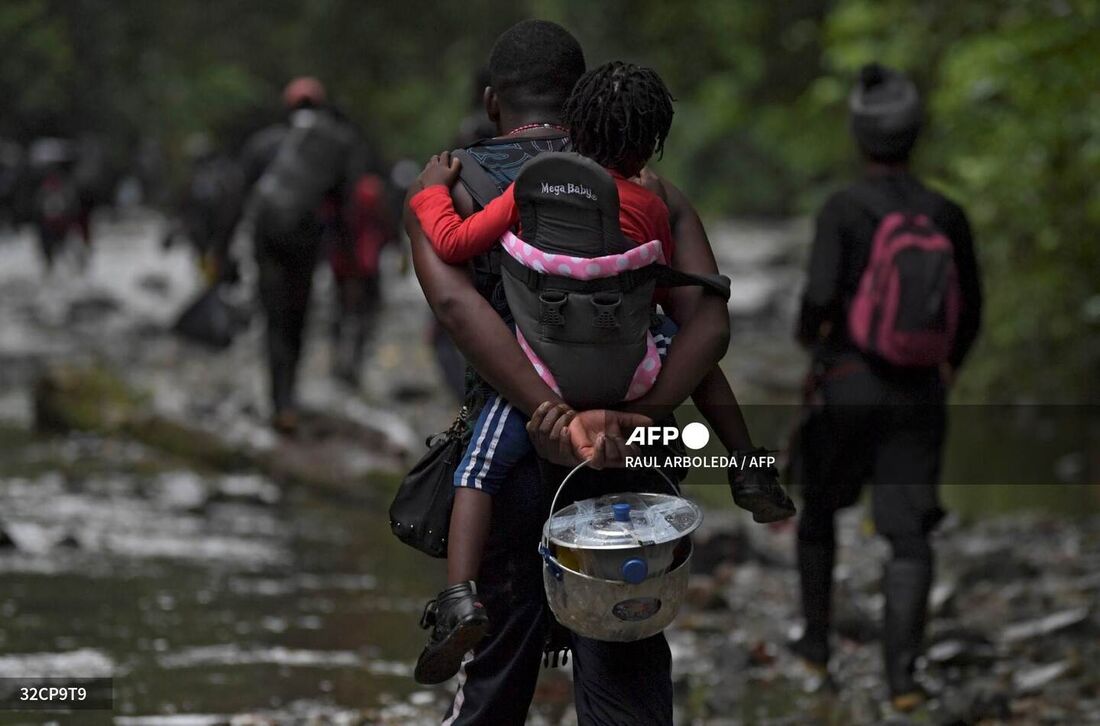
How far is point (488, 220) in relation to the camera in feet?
12.6

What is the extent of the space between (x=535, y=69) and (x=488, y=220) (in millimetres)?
472

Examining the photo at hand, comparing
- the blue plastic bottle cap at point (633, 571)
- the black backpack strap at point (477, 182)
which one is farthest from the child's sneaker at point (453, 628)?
the black backpack strap at point (477, 182)

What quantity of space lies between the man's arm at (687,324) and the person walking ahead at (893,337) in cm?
215

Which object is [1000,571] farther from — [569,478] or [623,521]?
[623,521]

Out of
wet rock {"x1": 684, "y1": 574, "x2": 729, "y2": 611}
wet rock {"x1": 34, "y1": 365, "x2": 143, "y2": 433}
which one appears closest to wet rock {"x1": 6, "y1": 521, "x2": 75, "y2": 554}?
wet rock {"x1": 684, "y1": 574, "x2": 729, "y2": 611}

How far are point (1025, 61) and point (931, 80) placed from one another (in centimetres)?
617

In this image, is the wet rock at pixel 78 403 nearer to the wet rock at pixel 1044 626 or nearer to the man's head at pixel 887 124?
the wet rock at pixel 1044 626

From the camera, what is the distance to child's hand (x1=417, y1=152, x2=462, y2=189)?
401cm

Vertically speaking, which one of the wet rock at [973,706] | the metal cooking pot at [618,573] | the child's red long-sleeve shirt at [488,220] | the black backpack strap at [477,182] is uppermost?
the black backpack strap at [477,182]

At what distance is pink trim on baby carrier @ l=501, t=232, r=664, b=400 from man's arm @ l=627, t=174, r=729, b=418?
0.03 meters

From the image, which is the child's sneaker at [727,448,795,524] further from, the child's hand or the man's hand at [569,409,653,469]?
the child's hand

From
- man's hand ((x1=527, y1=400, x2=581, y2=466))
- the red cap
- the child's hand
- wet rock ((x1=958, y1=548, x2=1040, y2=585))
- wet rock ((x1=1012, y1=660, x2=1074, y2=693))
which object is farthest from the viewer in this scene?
the red cap

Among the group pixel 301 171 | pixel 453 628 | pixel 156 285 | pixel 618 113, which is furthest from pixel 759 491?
pixel 156 285

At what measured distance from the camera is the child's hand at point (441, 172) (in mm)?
4012
